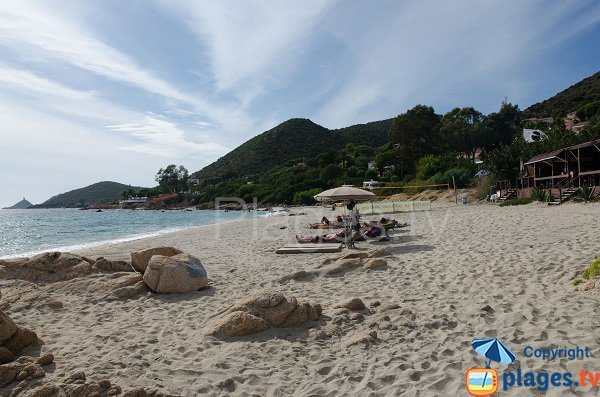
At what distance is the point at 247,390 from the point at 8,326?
2.79 metres

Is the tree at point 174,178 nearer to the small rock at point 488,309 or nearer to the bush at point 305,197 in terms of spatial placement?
the bush at point 305,197

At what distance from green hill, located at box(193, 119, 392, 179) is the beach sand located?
89.9m

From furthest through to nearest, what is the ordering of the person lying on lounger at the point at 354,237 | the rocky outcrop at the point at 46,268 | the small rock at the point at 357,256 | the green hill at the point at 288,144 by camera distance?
the green hill at the point at 288,144
the person lying on lounger at the point at 354,237
the small rock at the point at 357,256
the rocky outcrop at the point at 46,268

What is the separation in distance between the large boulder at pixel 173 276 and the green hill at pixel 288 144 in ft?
293

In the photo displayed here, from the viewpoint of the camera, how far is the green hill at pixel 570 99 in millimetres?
72250

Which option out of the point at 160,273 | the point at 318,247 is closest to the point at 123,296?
the point at 160,273

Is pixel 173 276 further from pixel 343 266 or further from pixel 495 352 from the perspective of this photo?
pixel 495 352

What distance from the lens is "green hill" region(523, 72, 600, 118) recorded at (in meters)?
72.2

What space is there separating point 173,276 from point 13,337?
2.61m

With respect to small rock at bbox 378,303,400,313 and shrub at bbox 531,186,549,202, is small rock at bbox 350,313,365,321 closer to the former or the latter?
small rock at bbox 378,303,400,313

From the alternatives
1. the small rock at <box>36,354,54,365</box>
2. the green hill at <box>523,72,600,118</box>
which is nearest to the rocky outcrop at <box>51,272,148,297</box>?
the small rock at <box>36,354,54,365</box>

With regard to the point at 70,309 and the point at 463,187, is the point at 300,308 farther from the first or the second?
the point at 463,187

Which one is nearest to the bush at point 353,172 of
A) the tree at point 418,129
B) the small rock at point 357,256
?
the tree at point 418,129
